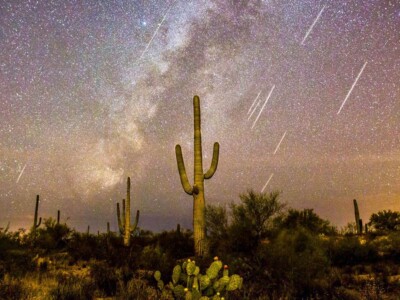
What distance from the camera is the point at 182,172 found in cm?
1652

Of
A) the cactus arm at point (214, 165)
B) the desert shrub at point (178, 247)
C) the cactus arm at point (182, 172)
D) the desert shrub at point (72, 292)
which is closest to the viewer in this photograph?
the desert shrub at point (72, 292)

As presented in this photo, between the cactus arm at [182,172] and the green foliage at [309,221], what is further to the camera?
the green foliage at [309,221]

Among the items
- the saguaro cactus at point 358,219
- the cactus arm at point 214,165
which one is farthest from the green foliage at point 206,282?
the saguaro cactus at point 358,219

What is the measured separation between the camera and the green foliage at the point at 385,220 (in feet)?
102

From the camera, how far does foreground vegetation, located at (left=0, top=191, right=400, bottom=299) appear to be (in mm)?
8805

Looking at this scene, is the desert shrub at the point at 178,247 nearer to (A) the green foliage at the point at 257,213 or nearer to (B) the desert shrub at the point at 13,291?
(A) the green foliage at the point at 257,213

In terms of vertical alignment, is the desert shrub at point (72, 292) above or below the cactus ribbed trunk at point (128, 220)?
below

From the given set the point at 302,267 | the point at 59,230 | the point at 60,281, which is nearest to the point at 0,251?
the point at 60,281

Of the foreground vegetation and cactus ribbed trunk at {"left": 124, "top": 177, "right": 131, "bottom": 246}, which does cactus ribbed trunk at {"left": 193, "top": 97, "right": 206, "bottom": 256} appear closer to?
the foreground vegetation

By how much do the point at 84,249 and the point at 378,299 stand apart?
1567 centimetres

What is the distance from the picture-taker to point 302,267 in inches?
436

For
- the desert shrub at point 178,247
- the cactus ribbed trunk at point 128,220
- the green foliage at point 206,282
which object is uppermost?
the cactus ribbed trunk at point 128,220

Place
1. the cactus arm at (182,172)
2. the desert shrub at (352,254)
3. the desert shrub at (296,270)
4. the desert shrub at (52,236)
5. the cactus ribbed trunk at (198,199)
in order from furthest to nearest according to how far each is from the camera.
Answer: the desert shrub at (52,236)
the cactus arm at (182,172)
the cactus ribbed trunk at (198,199)
the desert shrub at (352,254)
the desert shrub at (296,270)

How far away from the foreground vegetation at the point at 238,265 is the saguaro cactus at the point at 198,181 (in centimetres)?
113
